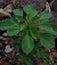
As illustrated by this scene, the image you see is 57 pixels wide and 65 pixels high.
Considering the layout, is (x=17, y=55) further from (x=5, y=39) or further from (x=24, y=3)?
(x=24, y=3)

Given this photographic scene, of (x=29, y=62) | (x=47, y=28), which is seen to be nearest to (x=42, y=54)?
(x=29, y=62)

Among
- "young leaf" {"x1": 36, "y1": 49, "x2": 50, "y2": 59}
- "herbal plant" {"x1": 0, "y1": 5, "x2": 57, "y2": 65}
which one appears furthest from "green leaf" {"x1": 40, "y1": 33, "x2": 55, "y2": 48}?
"young leaf" {"x1": 36, "y1": 49, "x2": 50, "y2": 59}

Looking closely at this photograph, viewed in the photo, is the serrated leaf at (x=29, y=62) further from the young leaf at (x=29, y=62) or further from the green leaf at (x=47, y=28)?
the green leaf at (x=47, y=28)

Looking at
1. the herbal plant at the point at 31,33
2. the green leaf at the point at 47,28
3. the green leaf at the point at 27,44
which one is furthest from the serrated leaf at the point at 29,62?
the green leaf at the point at 47,28

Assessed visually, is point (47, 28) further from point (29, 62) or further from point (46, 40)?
point (29, 62)

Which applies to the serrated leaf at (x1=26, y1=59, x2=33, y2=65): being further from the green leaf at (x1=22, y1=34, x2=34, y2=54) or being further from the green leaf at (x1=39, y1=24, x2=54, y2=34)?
the green leaf at (x1=39, y1=24, x2=54, y2=34)

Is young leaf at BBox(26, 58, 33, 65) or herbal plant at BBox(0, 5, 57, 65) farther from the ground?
herbal plant at BBox(0, 5, 57, 65)
